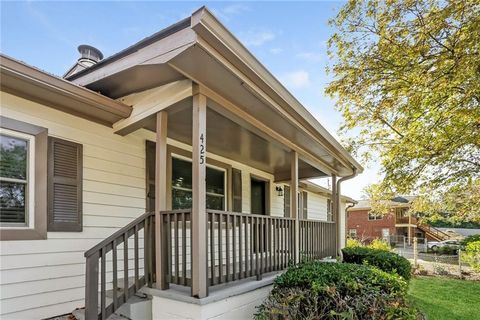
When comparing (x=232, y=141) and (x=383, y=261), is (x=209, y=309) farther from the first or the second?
(x=383, y=261)

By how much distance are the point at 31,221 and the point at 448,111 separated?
8.35 meters

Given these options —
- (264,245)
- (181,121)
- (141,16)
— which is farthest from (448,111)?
(141,16)

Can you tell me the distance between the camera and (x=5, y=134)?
134 inches

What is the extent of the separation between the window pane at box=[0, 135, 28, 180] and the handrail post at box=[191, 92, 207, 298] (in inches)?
75.0

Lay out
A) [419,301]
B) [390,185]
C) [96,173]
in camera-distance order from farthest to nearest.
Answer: [390,185] < [419,301] < [96,173]

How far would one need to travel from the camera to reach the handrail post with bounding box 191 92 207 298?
342 centimetres

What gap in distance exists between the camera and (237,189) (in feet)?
24.1

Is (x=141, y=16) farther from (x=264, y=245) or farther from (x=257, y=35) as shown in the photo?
(x=264, y=245)

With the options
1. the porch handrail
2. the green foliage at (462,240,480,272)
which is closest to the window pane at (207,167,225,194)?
the porch handrail

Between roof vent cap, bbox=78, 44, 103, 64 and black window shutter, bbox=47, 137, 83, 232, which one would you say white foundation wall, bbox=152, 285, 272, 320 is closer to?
black window shutter, bbox=47, 137, 83, 232

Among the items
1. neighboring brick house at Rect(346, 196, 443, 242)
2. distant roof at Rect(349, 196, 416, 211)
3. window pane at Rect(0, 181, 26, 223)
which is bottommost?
neighboring brick house at Rect(346, 196, 443, 242)

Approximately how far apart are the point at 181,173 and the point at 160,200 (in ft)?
6.18

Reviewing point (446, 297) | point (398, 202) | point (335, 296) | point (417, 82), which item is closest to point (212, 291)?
point (335, 296)

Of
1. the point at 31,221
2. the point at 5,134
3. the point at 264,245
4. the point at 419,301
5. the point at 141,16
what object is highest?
Result: the point at 141,16
